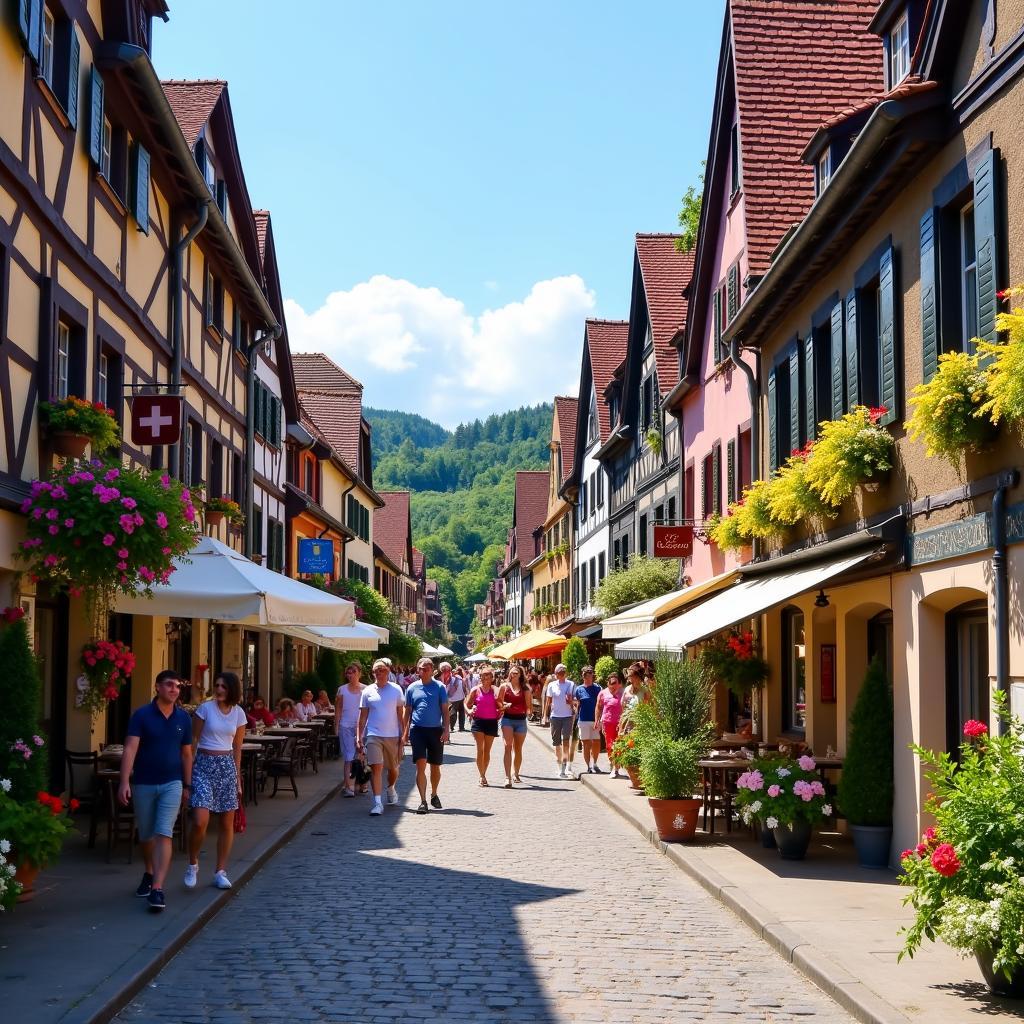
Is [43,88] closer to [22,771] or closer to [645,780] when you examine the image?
[22,771]

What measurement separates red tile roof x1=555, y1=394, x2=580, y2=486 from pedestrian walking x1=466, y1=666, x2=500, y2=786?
3122 cm

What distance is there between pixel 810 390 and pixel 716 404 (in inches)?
288

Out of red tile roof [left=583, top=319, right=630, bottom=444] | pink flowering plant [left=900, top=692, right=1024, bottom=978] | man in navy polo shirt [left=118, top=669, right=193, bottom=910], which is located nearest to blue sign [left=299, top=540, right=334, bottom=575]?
red tile roof [left=583, top=319, right=630, bottom=444]

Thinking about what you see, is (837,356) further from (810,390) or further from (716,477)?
(716,477)

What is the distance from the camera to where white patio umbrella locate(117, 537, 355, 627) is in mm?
13117

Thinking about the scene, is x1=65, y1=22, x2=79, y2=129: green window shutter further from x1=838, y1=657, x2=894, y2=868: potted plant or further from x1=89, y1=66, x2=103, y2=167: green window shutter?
x1=838, y1=657, x2=894, y2=868: potted plant

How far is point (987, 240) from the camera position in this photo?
996 cm

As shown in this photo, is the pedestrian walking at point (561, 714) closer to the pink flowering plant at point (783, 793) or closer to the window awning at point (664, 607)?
the window awning at point (664, 607)

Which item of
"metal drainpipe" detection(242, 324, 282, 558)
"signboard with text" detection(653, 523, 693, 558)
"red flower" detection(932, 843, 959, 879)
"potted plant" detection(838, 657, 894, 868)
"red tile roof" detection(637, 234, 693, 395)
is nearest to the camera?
"red flower" detection(932, 843, 959, 879)

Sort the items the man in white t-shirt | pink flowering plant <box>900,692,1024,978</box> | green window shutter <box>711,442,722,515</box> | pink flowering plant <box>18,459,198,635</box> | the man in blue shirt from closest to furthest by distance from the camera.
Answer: pink flowering plant <box>900,692,1024,978</box> → pink flowering plant <box>18,459,198,635</box> → the man in white t-shirt → the man in blue shirt → green window shutter <box>711,442,722,515</box>

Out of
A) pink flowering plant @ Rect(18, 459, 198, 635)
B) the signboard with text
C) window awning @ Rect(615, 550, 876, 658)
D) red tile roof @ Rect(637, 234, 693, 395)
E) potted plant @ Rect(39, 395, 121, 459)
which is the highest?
red tile roof @ Rect(637, 234, 693, 395)

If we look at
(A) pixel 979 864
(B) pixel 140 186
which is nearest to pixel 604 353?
(B) pixel 140 186

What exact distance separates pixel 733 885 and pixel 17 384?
291 inches

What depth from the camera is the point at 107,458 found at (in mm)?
12516
